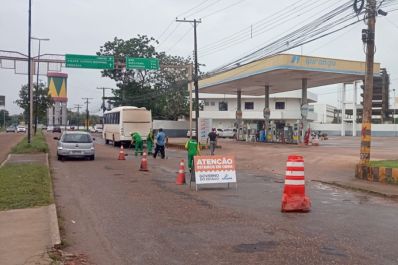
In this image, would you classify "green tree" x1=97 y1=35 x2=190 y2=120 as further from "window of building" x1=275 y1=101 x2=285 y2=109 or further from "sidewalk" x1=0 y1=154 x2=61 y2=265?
"sidewalk" x1=0 y1=154 x2=61 y2=265

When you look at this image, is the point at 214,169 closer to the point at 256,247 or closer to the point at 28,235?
the point at 256,247

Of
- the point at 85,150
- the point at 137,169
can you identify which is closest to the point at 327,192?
the point at 137,169

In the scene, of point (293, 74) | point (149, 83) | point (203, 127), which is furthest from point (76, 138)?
point (149, 83)

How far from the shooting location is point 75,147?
25578 mm

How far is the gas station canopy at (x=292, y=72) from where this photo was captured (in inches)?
1452

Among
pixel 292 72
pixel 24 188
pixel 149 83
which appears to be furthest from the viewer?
→ pixel 149 83

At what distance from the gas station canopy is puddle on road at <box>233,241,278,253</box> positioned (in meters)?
29.5

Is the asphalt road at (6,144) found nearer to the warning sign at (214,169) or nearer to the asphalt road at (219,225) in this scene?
the warning sign at (214,169)

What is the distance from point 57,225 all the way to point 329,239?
4516 mm

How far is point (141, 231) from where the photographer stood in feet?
29.1

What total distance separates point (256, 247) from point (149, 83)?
62.7 m

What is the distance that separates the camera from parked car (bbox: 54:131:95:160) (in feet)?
83.5

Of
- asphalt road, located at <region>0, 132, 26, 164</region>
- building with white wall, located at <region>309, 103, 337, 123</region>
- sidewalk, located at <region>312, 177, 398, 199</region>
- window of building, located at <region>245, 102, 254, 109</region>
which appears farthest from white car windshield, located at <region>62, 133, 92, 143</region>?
building with white wall, located at <region>309, 103, 337, 123</region>

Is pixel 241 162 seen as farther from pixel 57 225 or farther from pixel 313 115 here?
pixel 313 115
